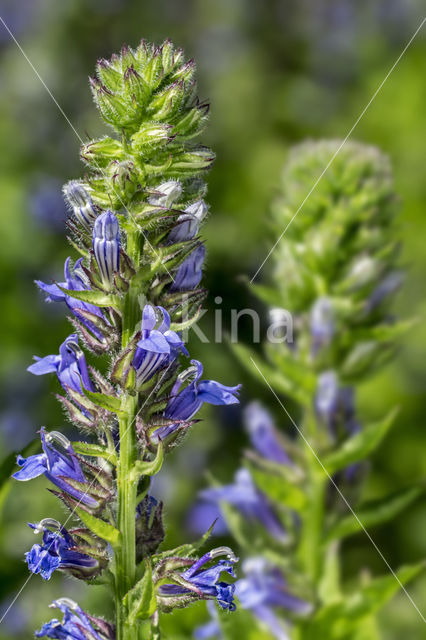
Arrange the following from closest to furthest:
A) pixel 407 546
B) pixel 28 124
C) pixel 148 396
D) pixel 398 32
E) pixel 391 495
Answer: pixel 148 396, pixel 391 495, pixel 407 546, pixel 28 124, pixel 398 32

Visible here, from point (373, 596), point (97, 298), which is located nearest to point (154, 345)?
point (97, 298)

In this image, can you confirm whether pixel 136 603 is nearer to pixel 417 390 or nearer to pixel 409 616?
pixel 409 616

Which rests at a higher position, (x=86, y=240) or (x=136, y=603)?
(x=86, y=240)

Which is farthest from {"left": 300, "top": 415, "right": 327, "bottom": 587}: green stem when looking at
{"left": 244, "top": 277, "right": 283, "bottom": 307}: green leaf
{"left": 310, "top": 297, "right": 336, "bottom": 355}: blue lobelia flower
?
{"left": 244, "top": 277, "right": 283, "bottom": 307}: green leaf

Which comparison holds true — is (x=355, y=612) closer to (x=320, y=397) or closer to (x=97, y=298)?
(x=320, y=397)

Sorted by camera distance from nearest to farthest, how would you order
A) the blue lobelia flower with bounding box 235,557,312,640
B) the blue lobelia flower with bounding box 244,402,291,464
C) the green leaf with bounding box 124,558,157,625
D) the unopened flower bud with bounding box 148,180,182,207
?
the green leaf with bounding box 124,558,157,625
the unopened flower bud with bounding box 148,180,182,207
the blue lobelia flower with bounding box 235,557,312,640
the blue lobelia flower with bounding box 244,402,291,464

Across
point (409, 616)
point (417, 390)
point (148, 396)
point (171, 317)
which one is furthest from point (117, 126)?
point (417, 390)

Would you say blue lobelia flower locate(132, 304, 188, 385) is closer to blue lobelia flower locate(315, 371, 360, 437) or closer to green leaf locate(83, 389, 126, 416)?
green leaf locate(83, 389, 126, 416)
